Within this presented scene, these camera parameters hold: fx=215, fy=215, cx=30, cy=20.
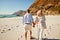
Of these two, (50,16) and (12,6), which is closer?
(12,6)

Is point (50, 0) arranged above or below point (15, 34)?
above

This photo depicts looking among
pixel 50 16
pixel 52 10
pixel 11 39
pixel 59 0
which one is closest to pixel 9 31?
pixel 11 39

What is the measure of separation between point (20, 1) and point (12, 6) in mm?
552

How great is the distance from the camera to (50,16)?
7.60m

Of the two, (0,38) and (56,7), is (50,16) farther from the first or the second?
(0,38)

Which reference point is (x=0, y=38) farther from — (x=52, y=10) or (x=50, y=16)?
(x=50, y=16)

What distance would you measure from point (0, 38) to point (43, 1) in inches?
98.9

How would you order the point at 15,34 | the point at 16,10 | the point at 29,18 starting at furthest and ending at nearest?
the point at 16,10 < the point at 15,34 < the point at 29,18

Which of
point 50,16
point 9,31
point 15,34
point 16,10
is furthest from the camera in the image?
point 50,16

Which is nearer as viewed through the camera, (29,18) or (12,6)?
(29,18)

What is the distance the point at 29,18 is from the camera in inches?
160

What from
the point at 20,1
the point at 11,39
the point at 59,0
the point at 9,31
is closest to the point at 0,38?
the point at 11,39

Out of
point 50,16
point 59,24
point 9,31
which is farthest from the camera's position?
point 50,16

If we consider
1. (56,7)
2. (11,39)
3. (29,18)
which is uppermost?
(56,7)
